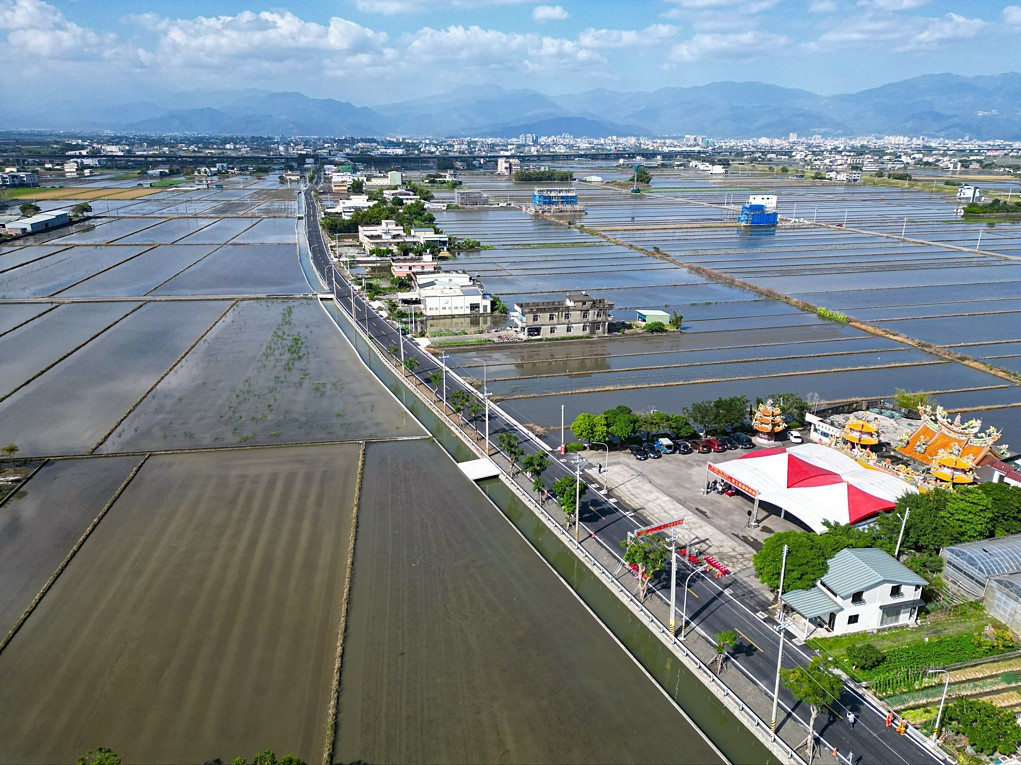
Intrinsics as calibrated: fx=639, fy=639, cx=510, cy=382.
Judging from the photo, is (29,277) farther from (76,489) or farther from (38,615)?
(38,615)

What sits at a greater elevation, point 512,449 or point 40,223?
point 40,223

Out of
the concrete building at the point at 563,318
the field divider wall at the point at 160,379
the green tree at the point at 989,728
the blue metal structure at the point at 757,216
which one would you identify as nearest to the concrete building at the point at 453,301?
the concrete building at the point at 563,318

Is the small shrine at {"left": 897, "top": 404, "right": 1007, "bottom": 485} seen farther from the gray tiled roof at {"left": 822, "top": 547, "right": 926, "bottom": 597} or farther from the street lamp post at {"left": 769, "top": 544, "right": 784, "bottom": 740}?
the street lamp post at {"left": 769, "top": 544, "right": 784, "bottom": 740}

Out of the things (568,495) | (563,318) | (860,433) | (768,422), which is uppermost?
(563,318)

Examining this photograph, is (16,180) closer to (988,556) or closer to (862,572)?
(862,572)

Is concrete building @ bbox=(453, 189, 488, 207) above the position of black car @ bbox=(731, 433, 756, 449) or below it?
above

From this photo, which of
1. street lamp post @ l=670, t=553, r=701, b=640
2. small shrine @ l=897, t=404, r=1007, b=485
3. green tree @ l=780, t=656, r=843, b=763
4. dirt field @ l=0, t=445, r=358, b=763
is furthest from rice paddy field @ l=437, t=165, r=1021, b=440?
Result: green tree @ l=780, t=656, r=843, b=763

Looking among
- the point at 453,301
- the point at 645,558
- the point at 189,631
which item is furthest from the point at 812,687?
the point at 453,301

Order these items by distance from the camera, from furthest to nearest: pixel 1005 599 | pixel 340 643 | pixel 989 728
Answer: pixel 1005 599 < pixel 340 643 < pixel 989 728
